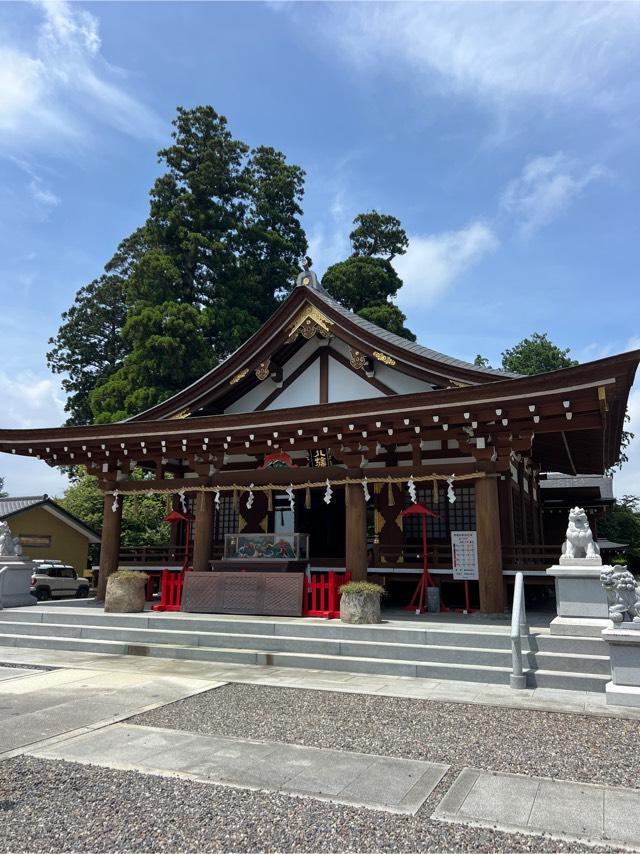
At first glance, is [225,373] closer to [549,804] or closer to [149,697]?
[149,697]

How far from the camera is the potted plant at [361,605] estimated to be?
1050 cm

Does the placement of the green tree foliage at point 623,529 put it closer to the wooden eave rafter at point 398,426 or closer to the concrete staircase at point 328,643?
the wooden eave rafter at point 398,426

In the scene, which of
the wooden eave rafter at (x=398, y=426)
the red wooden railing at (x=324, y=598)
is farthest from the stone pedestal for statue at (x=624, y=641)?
the red wooden railing at (x=324, y=598)

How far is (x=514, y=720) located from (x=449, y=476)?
596 centimetres

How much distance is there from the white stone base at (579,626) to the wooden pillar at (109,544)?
1123 cm

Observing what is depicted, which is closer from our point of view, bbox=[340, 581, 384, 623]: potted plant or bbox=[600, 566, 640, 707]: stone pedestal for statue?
bbox=[600, 566, 640, 707]: stone pedestal for statue

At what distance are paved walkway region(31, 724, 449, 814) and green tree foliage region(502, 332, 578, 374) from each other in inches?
1909

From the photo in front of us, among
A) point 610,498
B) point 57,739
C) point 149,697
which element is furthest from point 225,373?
point 610,498

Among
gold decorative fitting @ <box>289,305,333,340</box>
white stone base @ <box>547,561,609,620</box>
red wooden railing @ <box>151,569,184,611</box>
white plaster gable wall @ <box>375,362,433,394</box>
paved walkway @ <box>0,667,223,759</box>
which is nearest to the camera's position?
paved walkway @ <box>0,667,223,759</box>

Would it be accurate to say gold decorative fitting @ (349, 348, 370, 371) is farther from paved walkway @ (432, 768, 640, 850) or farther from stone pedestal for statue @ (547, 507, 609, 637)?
paved walkway @ (432, 768, 640, 850)

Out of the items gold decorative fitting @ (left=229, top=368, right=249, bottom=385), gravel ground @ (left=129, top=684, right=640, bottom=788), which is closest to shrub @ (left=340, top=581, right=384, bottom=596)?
gravel ground @ (left=129, top=684, right=640, bottom=788)

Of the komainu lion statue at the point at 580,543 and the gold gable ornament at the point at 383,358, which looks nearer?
the komainu lion statue at the point at 580,543

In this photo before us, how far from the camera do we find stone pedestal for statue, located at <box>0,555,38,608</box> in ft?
46.4

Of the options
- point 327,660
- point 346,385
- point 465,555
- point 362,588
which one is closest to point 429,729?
point 327,660
